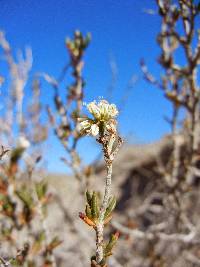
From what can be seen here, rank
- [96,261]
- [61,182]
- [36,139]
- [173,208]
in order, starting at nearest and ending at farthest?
[96,261]
[173,208]
[36,139]
[61,182]

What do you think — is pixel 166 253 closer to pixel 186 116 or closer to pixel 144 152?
pixel 186 116

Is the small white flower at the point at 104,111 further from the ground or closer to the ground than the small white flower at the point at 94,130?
further from the ground

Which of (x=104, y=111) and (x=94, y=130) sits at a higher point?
(x=104, y=111)

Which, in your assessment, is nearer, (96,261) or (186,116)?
(96,261)

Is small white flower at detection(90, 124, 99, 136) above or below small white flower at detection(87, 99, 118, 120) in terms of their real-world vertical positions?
below

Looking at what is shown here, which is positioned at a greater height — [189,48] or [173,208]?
[189,48]

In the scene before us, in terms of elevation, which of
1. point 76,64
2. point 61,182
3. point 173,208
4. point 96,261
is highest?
point 61,182

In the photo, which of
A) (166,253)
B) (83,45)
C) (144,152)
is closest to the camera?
(83,45)

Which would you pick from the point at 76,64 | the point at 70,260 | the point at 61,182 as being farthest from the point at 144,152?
the point at 76,64
